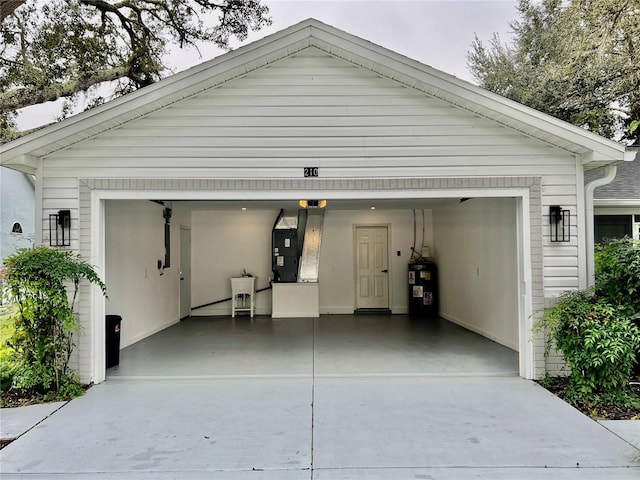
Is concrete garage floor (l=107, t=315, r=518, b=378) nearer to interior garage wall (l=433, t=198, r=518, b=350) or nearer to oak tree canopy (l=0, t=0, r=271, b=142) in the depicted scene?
interior garage wall (l=433, t=198, r=518, b=350)

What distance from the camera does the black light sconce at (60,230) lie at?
487cm

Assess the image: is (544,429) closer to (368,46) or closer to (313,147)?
(313,147)

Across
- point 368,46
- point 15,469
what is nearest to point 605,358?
point 368,46

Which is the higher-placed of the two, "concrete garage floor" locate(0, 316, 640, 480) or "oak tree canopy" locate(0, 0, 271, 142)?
"oak tree canopy" locate(0, 0, 271, 142)

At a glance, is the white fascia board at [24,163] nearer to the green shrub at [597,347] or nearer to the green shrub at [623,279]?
the green shrub at [597,347]

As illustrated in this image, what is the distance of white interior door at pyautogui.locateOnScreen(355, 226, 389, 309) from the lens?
34.1ft

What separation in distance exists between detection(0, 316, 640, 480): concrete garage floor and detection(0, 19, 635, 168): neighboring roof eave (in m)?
2.69

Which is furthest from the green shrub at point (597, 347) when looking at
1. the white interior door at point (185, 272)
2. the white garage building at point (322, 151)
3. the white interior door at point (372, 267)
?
the white interior door at point (185, 272)

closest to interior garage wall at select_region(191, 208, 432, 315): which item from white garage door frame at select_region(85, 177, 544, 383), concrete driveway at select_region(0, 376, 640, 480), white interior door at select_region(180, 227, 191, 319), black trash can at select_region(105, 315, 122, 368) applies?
white interior door at select_region(180, 227, 191, 319)

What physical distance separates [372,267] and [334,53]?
6.23 m

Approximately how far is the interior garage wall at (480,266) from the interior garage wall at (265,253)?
0.96 m

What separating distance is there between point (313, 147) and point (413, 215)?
228 inches

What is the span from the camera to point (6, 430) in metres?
3.67

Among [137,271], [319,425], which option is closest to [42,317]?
[137,271]
